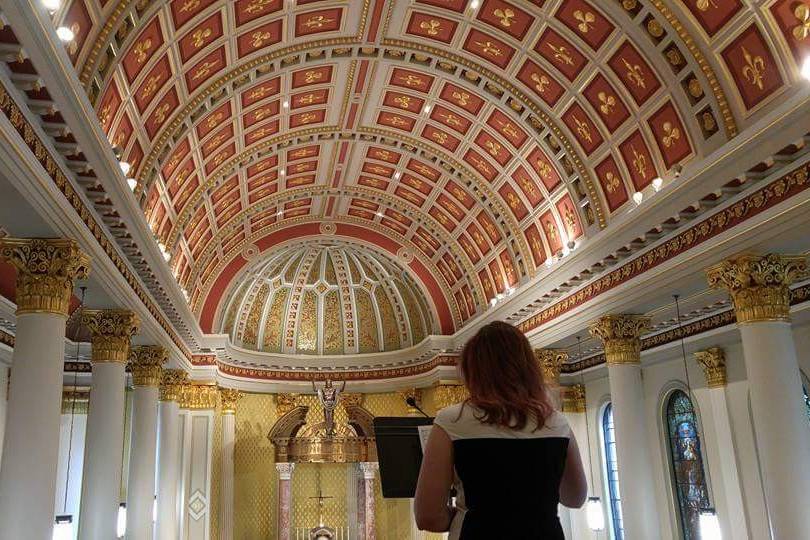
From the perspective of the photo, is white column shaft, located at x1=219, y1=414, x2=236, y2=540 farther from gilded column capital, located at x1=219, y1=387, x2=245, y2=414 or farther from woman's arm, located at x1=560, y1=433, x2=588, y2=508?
woman's arm, located at x1=560, y1=433, x2=588, y2=508

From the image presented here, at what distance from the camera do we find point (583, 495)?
3.12 m

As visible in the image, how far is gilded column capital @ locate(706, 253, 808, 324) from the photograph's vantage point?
1043 centimetres

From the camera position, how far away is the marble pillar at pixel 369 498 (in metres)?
24.0

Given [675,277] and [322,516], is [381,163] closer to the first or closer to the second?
[675,277]

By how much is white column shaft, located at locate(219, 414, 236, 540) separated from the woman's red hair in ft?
71.8

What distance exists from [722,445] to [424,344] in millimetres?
10231

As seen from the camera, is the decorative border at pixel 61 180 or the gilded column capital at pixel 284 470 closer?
the decorative border at pixel 61 180

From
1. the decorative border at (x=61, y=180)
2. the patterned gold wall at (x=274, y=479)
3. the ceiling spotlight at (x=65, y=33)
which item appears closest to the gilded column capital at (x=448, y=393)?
the patterned gold wall at (x=274, y=479)

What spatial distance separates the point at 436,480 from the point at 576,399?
22003 millimetres

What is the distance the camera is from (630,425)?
13.8m

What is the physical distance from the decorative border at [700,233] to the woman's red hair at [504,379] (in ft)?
26.9

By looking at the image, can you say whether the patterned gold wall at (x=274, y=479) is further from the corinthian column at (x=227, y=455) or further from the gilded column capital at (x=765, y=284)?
the gilded column capital at (x=765, y=284)

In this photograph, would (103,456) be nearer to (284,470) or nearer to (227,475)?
(227,475)

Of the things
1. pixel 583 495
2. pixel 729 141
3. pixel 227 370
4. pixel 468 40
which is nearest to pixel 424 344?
pixel 227 370
